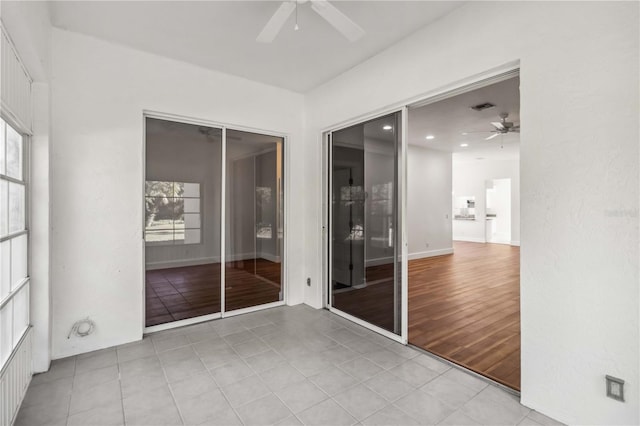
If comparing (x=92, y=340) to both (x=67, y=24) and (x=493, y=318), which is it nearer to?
(x=67, y=24)

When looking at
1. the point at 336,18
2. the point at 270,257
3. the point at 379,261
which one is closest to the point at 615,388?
the point at 379,261

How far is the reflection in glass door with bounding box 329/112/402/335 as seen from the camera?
10.7ft

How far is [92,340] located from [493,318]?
4290mm

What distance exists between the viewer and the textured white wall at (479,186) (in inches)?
404

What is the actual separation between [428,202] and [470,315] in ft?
15.6

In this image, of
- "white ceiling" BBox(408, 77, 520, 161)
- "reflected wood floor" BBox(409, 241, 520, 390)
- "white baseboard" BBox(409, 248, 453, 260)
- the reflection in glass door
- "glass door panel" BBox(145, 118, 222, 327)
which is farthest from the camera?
"white baseboard" BBox(409, 248, 453, 260)

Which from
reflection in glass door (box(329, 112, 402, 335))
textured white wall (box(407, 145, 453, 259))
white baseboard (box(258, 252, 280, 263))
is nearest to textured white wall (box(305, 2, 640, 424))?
reflection in glass door (box(329, 112, 402, 335))

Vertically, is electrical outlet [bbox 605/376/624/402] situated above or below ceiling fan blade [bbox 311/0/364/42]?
below

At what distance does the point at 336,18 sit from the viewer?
2.18m

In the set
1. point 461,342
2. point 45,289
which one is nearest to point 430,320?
point 461,342

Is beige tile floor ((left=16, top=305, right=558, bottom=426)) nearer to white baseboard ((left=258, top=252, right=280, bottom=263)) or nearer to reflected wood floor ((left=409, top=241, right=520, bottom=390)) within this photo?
reflected wood floor ((left=409, top=241, right=520, bottom=390))

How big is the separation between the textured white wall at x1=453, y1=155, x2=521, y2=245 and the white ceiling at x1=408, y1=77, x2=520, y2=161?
5.23 feet

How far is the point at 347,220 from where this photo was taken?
388 centimetres

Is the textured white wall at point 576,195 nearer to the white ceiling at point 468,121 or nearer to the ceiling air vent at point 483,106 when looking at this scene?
the white ceiling at point 468,121
